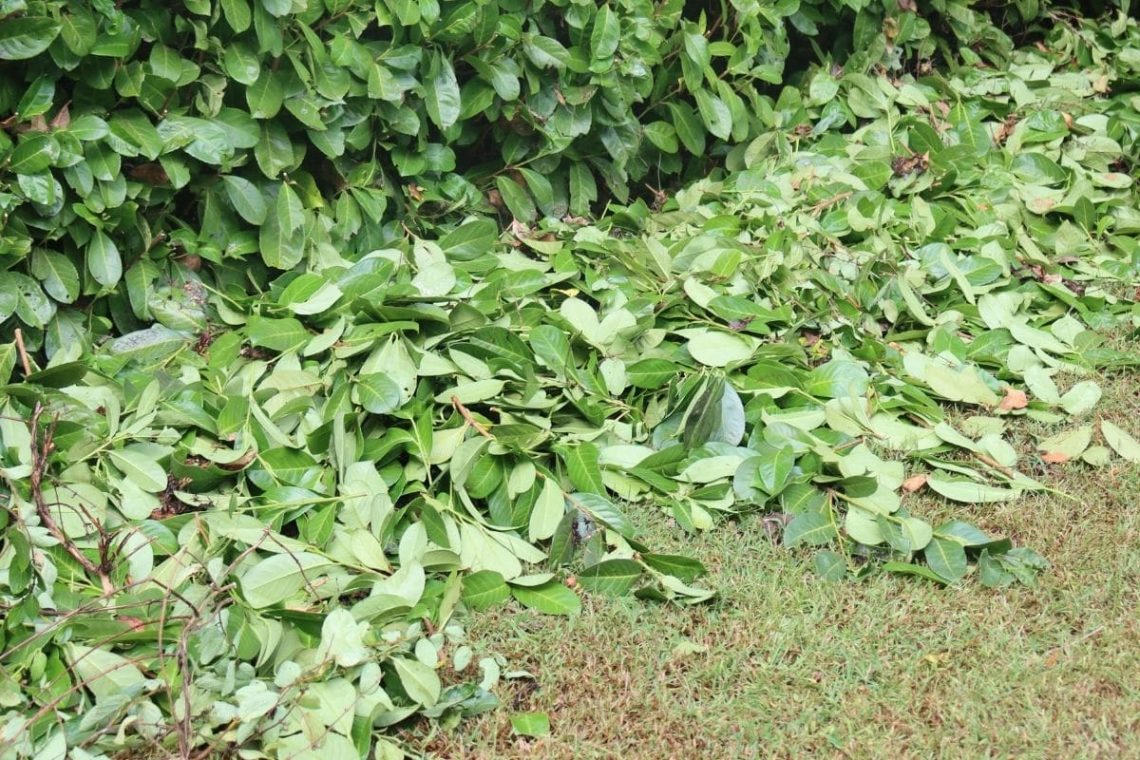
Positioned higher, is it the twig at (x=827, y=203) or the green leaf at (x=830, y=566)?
the twig at (x=827, y=203)

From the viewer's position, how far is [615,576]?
2762 mm

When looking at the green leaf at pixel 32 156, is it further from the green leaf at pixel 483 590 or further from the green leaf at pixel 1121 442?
the green leaf at pixel 1121 442

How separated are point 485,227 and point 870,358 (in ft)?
4.30

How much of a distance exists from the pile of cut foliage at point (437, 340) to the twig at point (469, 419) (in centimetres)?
1

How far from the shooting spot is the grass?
7.83 feet

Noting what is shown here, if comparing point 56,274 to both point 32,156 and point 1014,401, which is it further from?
point 1014,401

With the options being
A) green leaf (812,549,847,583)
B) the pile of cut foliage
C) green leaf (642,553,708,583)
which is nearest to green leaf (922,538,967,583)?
the pile of cut foliage

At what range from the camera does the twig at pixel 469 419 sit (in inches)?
119

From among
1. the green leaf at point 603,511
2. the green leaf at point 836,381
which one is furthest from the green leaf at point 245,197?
the green leaf at point 836,381

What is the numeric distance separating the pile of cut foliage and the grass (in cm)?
9

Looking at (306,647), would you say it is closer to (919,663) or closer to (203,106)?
(919,663)

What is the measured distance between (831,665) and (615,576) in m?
0.53

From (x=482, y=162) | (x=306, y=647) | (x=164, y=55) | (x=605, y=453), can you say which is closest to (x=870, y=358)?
(x=605, y=453)

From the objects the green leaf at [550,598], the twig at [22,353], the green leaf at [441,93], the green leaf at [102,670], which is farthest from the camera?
the green leaf at [441,93]
